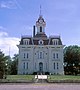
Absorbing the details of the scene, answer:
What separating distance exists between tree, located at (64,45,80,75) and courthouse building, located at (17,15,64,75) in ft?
48.1

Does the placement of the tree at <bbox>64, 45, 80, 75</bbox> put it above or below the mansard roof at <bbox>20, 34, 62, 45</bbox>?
below

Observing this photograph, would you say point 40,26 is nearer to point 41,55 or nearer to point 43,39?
point 43,39

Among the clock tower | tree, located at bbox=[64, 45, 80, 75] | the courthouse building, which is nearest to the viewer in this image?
the courthouse building

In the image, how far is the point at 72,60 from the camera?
3381 inches

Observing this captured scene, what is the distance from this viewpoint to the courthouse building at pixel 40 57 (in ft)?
234

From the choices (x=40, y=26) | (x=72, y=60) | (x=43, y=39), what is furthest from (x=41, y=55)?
(x=72, y=60)

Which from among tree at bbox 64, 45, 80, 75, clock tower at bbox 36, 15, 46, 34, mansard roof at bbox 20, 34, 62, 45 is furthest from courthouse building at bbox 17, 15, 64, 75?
tree at bbox 64, 45, 80, 75

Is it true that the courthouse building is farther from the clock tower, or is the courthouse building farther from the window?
the clock tower

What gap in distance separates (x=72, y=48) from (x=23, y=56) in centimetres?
2451

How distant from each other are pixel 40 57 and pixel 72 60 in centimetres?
1810

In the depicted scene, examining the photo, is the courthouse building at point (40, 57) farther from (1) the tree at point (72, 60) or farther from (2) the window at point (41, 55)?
(1) the tree at point (72, 60)

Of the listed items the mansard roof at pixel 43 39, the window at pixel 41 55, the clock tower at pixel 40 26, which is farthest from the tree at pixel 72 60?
the window at pixel 41 55

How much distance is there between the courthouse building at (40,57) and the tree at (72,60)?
14671mm

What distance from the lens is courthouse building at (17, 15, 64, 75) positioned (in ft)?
234
